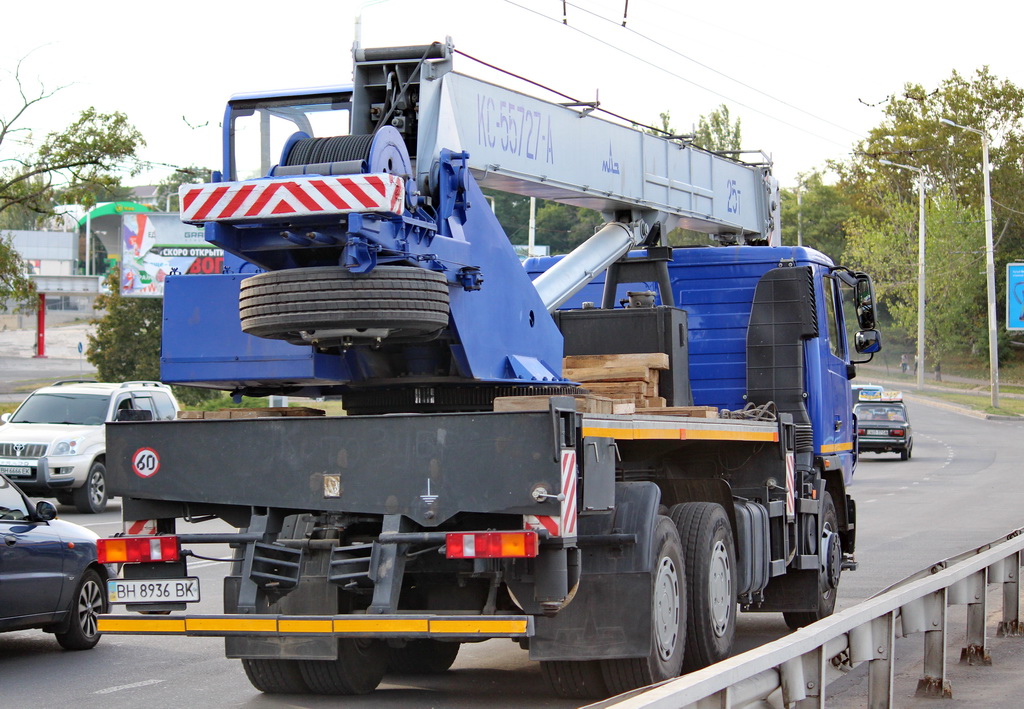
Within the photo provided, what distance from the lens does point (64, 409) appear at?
2225cm

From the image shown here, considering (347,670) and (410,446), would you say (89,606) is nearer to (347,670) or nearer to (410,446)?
(347,670)

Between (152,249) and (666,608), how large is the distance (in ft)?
151

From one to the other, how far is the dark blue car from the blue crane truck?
2.20m

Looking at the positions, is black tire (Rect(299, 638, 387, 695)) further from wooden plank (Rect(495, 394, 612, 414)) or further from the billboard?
Answer: the billboard

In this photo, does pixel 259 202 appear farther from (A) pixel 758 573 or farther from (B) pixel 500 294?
(A) pixel 758 573

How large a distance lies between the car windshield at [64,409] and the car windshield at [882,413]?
21851 millimetres

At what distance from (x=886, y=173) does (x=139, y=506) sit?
90755 millimetres

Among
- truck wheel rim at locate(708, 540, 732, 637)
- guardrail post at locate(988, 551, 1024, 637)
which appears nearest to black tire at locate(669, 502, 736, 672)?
truck wheel rim at locate(708, 540, 732, 637)

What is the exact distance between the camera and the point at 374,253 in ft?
22.7

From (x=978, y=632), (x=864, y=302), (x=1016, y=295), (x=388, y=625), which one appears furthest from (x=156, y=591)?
(x=1016, y=295)

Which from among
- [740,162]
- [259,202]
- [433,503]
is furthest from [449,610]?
Answer: [740,162]

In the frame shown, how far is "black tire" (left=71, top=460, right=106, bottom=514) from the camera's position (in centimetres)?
2119

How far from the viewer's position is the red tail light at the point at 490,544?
645 cm

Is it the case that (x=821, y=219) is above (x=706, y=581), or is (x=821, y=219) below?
above
